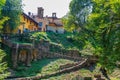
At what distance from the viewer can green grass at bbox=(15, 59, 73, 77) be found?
5631cm

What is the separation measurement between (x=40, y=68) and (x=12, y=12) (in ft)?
59.8

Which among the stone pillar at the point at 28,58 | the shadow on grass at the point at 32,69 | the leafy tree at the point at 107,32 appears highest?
the leafy tree at the point at 107,32

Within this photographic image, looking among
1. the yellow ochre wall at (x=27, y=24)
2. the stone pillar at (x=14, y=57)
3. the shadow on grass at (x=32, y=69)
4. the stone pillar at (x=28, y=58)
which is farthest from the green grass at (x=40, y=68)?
the yellow ochre wall at (x=27, y=24)

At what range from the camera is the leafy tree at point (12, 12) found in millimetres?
72500

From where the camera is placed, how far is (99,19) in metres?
29.4

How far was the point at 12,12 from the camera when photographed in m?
73.0

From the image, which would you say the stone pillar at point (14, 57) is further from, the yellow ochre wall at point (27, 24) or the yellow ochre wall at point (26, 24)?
the yellow ochre wall at point (27, 24)

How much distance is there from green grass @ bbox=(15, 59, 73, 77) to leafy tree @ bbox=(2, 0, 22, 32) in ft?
41.7

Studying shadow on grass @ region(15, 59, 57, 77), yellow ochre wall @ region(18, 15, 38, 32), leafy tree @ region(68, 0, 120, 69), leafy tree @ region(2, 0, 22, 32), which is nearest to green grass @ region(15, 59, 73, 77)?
shadow on grass @ region(15, 59, 57, 77)

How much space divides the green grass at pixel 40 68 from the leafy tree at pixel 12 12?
1270cm

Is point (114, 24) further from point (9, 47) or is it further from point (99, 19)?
point (9, 47)

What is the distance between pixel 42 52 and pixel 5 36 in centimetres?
796

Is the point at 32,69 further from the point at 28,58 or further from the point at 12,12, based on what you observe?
the point at 12,12

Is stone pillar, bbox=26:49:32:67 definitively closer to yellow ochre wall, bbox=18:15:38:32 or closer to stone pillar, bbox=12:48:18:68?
stone pillar, bbox=12:48:18:68
